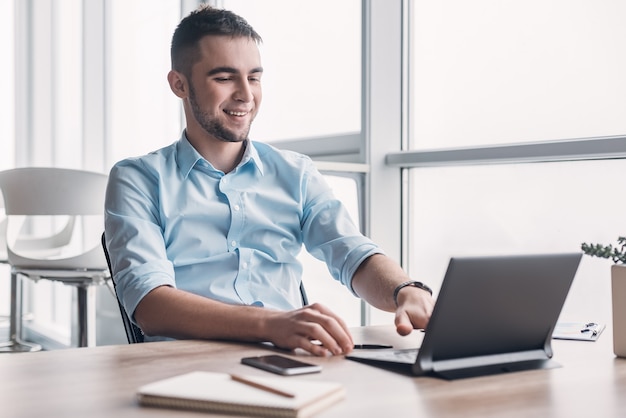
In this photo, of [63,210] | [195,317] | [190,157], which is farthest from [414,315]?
[63,210]

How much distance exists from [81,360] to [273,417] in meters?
0.43

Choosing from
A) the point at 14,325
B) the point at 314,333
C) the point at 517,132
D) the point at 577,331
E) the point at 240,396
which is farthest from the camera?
the point at 14,325

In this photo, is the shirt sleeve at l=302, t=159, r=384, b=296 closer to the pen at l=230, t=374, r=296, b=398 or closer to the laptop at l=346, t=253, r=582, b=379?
the laptop at l=346, t=253, r=582, b=379

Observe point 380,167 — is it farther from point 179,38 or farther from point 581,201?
point 179,38

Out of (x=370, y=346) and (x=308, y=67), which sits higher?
(x=308, y=67)

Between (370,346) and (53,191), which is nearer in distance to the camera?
(370,346)

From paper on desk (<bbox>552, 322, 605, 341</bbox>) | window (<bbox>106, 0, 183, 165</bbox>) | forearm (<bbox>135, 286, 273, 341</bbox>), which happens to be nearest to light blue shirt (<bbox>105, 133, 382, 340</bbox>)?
forearm (<bbox>135, 286, 273, 341</bbox>)

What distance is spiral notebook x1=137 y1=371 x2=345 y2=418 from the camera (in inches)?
34.0

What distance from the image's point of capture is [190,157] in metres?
1.85

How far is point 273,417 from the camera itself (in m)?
0.86

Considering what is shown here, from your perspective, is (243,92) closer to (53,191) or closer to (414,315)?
(414,315)

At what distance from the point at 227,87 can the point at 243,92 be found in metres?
0.04

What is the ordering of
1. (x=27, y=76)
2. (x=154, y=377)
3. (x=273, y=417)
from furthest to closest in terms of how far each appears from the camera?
(x=27, y=76), (x=154, y=377), (x=273, y=417)

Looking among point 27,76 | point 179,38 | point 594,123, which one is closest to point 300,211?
point 179,38
